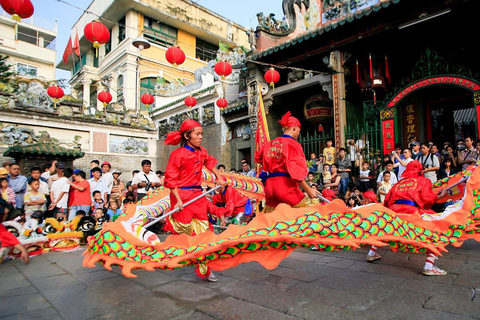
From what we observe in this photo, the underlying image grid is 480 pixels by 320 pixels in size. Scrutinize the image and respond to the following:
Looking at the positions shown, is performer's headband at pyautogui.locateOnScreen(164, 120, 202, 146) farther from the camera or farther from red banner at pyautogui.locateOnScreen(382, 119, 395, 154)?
red banner at pyautogui.locateOnScreen(382, 119, 395, 154)

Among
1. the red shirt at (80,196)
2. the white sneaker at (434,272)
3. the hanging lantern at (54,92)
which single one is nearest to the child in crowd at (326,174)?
the white sneaker at (434,272)

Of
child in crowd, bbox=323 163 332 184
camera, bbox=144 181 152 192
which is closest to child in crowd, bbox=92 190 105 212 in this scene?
camera, bbox=144 181 152 192

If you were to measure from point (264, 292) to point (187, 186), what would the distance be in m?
1.32

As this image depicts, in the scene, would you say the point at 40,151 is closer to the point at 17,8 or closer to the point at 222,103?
the point at 17,8

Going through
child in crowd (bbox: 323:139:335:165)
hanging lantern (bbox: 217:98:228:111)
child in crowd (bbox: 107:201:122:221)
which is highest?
hanging lantern (bbox: 217:98:228:111)

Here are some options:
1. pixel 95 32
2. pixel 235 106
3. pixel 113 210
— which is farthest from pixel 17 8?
pixel 235 106

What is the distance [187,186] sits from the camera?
10.7 feet

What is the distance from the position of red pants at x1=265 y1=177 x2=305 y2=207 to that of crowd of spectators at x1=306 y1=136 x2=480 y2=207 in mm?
2429

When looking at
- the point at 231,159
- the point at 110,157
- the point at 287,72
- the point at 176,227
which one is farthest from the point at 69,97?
the point at 176,227

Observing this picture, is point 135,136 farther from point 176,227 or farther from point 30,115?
point 176,227

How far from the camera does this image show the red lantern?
547 centimetres

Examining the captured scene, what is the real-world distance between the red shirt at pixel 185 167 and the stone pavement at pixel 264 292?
1013 mm

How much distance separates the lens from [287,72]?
36.9 ft

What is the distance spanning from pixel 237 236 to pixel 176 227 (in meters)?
1.29
